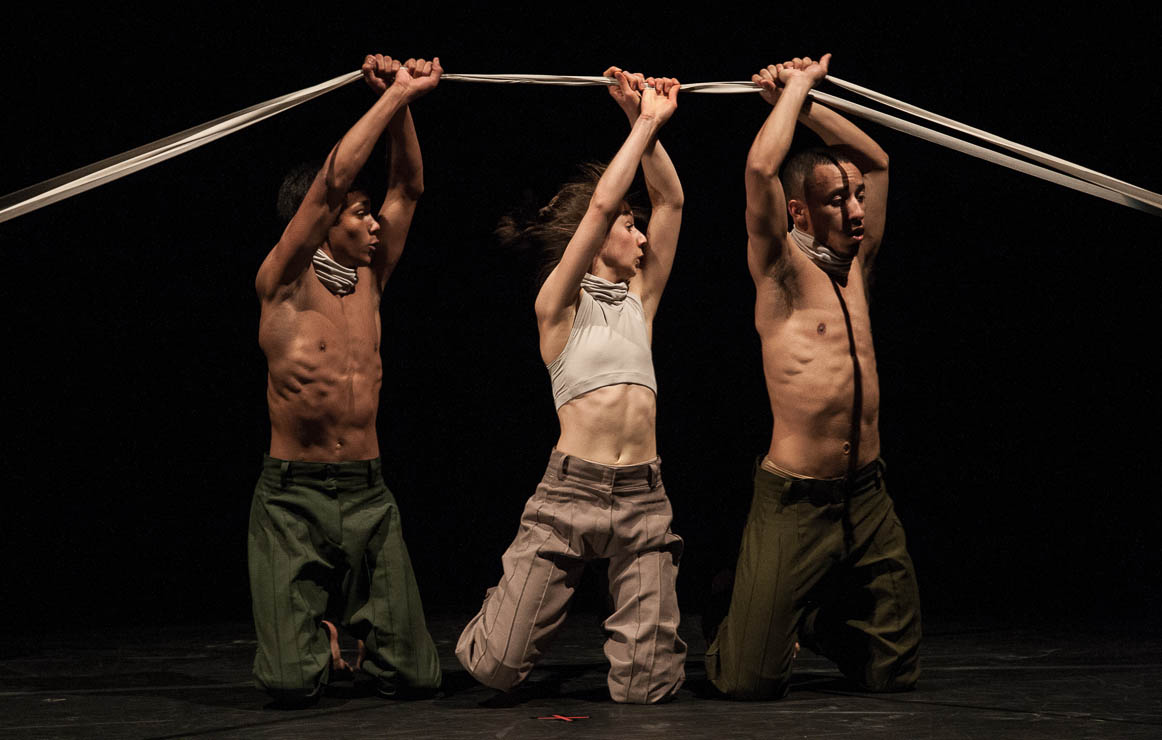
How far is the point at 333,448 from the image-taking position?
12.1 feet

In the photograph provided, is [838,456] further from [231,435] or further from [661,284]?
[231,435]

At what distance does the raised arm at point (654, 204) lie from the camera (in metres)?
3.77

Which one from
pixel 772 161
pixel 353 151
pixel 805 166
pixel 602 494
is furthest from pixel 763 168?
pixel 353 151

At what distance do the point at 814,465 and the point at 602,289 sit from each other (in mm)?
728

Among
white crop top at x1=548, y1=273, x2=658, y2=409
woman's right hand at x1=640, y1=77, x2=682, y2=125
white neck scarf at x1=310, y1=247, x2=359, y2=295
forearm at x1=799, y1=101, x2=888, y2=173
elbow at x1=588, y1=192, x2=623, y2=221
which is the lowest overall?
white crop top at x1=548, y1=273, x2=658, y2=409

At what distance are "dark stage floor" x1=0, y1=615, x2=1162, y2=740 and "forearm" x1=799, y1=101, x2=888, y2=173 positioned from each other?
142 cm

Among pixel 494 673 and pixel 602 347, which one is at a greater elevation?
pixel 602 347

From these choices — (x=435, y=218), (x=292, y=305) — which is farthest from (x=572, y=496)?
(x=435, y=218)

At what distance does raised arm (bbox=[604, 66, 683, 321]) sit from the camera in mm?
3766

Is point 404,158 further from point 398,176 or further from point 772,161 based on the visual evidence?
point 772,161

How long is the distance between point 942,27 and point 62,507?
3689mm

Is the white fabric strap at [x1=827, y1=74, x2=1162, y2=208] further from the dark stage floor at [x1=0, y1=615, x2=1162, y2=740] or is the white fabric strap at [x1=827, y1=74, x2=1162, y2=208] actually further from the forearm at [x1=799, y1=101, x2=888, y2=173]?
the dark stage floor at [x1=0, y1=615, x2=1162, y2=740]

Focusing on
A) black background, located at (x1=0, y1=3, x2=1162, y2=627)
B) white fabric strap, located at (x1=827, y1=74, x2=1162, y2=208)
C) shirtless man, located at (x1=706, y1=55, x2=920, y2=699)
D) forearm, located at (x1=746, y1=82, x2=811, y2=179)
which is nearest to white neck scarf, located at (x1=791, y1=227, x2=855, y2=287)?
shirtless man, located at (x1=706, y1=55, x2=920, y2=699)

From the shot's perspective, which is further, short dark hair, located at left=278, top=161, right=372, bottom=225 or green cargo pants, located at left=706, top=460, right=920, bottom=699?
short dark hair, located at left=278, top=161, right=372, bottom=225
